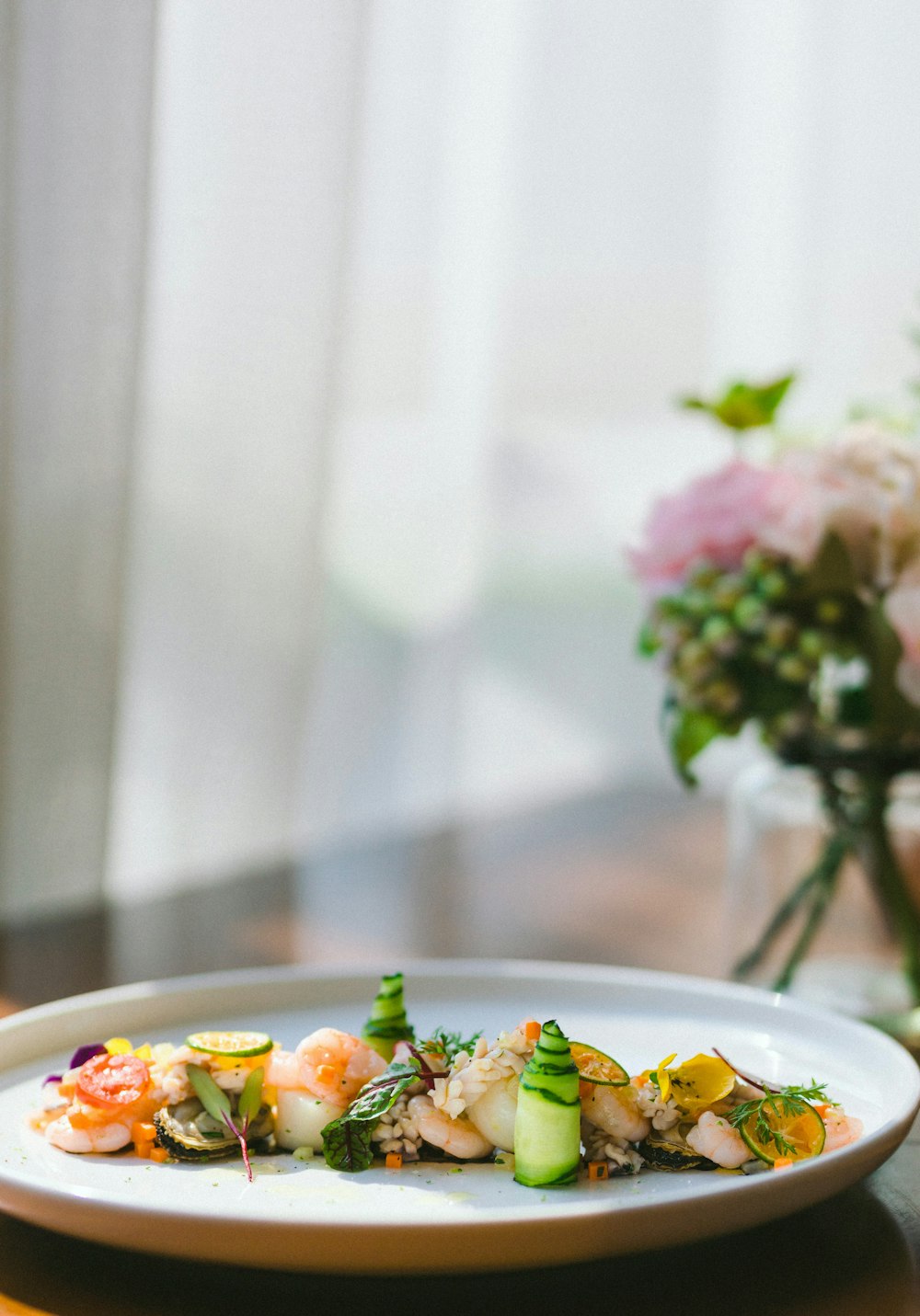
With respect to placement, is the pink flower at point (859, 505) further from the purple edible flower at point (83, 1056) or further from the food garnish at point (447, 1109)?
the purple edible flower at point (83, 1056)

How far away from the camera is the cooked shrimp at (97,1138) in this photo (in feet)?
2.23

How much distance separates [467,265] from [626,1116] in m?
1.83

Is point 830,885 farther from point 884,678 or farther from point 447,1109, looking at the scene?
point 447,1109

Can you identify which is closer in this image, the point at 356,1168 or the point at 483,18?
the point at 356,1168

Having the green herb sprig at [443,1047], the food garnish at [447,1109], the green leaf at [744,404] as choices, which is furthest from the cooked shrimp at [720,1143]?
the green leaf at [744,404]

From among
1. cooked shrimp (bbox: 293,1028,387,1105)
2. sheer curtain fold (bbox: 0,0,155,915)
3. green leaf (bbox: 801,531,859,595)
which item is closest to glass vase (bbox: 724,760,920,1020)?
green leaf (bbox: 801,531,859,595)

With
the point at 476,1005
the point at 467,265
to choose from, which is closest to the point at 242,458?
the point at 467,265

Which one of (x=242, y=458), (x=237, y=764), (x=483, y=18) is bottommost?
(x=237, y=764)

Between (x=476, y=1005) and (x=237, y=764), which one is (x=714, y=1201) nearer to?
(x=476, y=1005)

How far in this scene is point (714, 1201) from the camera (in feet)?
1.91

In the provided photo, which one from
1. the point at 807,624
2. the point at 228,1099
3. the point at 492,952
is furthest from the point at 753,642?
the point at 228,1099

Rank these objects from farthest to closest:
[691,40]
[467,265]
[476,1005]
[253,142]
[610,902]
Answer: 1. [691,40]
2. [467,265]
3. [253,142]
4. [610,902]
5. [476,1005]

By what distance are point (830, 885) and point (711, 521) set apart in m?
0.30

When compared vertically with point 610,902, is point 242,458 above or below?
above
